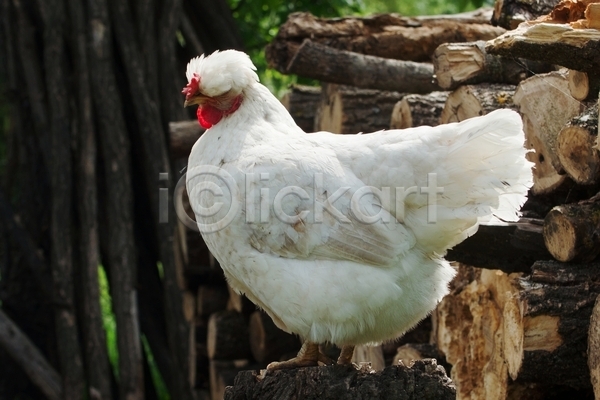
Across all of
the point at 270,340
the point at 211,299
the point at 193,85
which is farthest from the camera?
the point at 211,299

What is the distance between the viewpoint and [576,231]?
10.2 ft

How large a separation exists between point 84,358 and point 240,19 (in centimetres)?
365

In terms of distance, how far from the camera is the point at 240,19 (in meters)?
7.98

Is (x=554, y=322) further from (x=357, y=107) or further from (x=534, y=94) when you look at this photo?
(x=357, y=107)

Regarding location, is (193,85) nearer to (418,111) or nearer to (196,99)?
(196,99)

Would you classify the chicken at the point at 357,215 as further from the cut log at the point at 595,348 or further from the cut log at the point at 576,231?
the cut log at the point at 595,348

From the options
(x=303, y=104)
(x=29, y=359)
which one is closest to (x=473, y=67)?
(x=303, y=104)

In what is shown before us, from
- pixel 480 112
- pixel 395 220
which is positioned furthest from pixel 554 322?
pixel 480 112

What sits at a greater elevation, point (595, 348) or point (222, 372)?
point (595, 348)

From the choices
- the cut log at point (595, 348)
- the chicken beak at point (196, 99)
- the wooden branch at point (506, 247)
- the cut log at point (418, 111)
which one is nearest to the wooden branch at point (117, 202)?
the cut log at point (418, 111)

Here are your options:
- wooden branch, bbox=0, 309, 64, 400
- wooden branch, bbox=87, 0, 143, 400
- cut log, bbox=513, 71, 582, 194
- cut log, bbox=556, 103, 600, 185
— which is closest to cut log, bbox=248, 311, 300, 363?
wooden branch, bbox=87, 0, 143, 400

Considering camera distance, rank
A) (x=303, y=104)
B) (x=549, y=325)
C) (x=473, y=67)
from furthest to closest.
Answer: (x=303, y=104), (x=473, y=67), (x=549, y=325)

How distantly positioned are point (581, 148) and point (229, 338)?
3.11m

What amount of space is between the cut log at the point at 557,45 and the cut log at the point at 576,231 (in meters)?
0.54
